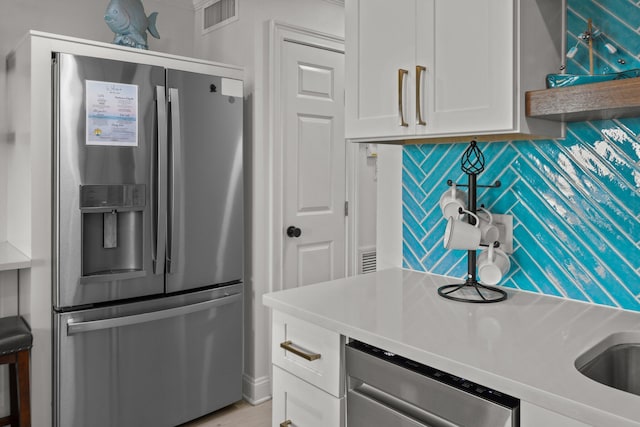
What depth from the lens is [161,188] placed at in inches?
93.0

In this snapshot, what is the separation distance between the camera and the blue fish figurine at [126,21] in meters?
2.54

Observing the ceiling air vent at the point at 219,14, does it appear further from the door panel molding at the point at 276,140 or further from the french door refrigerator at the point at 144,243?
the french door refrigerator at the point at 144,243

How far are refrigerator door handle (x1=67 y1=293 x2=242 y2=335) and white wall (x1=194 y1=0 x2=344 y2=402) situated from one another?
0.27 m

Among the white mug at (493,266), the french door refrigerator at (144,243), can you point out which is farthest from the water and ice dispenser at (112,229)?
the white mug at (493,266)

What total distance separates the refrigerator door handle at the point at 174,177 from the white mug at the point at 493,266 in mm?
1496

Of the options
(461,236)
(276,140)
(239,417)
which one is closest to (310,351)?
(461,236)

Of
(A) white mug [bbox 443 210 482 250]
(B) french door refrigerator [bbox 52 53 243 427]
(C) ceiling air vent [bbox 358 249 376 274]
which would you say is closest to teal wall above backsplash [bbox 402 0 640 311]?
(A) white mug [bbox 443 210 482 250]

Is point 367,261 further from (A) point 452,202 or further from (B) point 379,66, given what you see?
(B) point 379,66

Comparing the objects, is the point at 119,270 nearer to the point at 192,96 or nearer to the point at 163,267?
the point at 163,267

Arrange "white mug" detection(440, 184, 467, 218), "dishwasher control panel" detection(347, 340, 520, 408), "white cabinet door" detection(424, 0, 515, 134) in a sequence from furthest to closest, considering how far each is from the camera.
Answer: "white mug" detection(440, 184, 467, 218), "white cabinet door" detection(424, 0, 515, 134), "dishwasher control panel" detection(347, 340, 520, 408)

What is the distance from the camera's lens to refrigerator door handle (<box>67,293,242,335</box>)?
7.06ft

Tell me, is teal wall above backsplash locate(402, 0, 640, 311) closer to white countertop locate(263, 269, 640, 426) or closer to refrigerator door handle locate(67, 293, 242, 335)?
white countertop locate(263, 269, 640, 426)

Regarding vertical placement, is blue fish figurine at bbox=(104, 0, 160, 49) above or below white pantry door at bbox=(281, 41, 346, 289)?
above

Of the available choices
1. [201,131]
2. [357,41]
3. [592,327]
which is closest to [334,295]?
[592,327]
